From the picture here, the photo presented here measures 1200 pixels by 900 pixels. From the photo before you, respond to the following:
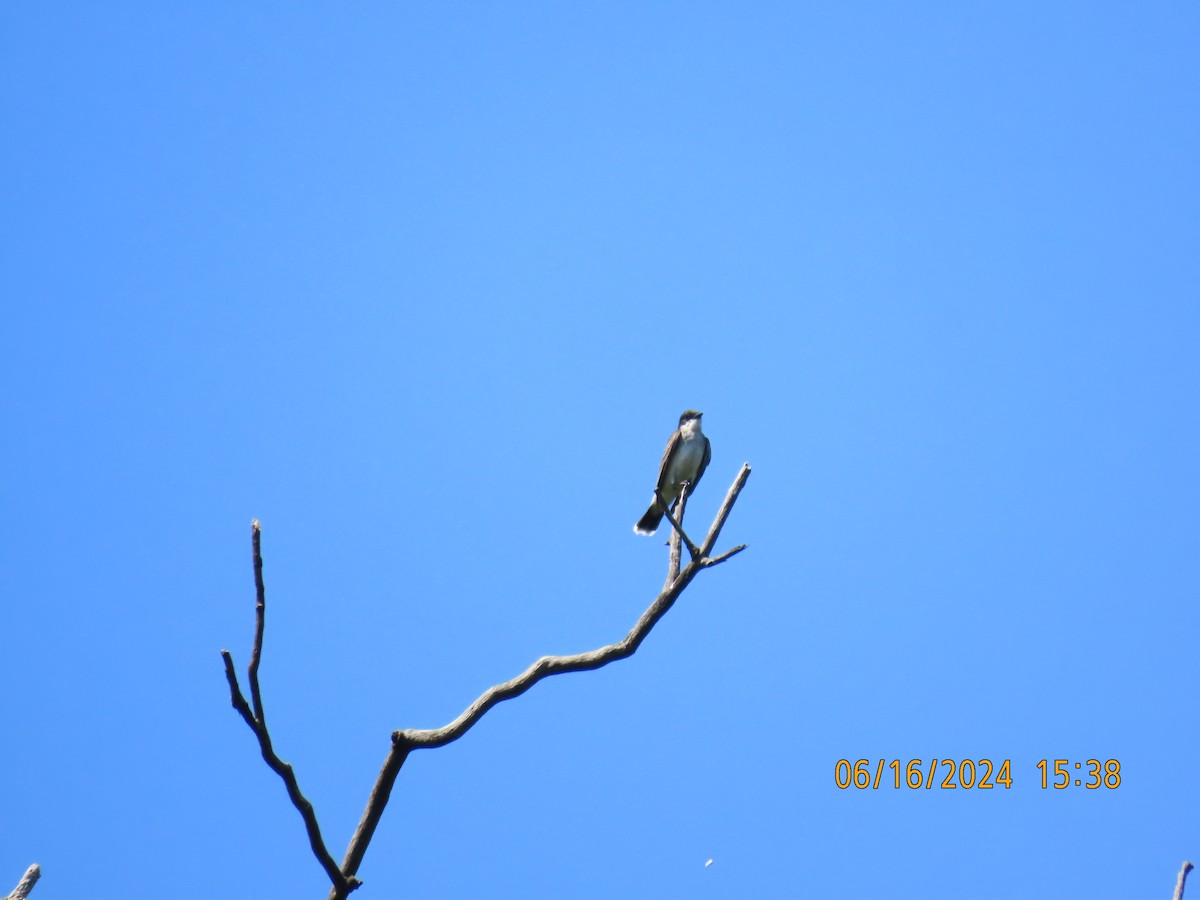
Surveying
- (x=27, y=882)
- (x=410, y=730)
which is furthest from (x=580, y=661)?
(x=27, y=882)

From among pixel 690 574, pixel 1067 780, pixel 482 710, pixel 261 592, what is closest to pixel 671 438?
pixel 1067 780

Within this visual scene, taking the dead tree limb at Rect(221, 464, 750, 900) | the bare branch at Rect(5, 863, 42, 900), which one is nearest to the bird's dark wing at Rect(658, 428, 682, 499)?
the dead tree limb at Rect(221, 464, 750, 900)

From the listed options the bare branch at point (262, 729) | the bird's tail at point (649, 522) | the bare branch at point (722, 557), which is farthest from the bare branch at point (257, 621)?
the bird's tail at point (649, 522)

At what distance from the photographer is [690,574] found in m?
5.34

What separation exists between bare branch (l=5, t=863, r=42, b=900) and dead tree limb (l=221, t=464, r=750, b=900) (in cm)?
99

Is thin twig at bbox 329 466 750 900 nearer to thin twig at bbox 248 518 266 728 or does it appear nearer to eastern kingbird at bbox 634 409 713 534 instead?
thin twig at bbox 248 518 266 728

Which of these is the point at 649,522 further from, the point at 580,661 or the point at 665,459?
the point at 580,661

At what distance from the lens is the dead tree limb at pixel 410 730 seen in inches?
155

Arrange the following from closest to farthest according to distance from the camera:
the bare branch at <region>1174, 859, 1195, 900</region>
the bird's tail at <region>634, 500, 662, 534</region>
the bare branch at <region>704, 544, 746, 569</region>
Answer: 1. the bare branch at <region>1174, 859, 1195, 900</region>
2. the bare branch at <region>704, 544, 746, 569</region>
3. the bird's tail at <region>634, 500, 662, 534</region>

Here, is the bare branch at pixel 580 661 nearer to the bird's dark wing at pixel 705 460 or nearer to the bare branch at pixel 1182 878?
the bare branch at pixel 1182 878

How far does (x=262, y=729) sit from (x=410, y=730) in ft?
2.34

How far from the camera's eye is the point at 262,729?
397 centimetres

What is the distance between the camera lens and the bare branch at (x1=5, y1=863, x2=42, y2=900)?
3955 mm

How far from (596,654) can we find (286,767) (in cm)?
158
